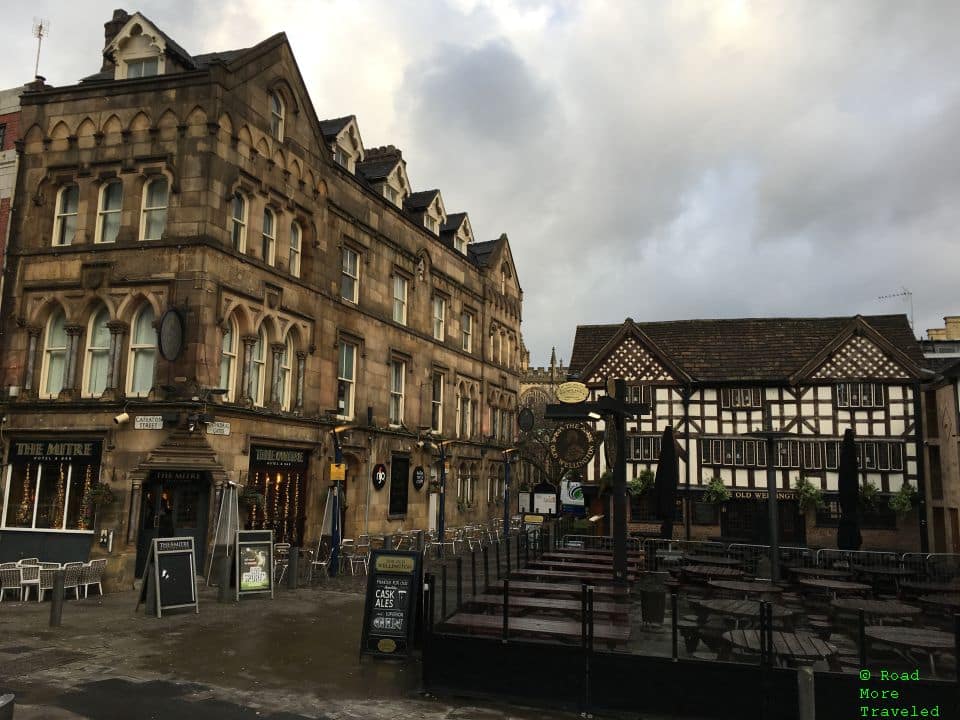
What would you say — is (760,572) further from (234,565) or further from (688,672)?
(234,565)

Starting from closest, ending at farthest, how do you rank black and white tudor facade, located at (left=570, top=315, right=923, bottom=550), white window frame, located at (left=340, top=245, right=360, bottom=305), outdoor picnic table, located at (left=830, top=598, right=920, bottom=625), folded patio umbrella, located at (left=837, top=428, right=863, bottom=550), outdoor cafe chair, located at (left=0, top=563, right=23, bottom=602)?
outdoor picnic table, located at (left=830, top=598, right=920, bottom=625), outdoor cafe chair, located at (left=0, top=563, right=23, bottom=602), folded patio umbrella, located at (left=837, top=428, right=863, bottom=550), white window frame, located at (left=340, top=245, right=360, bottom=305), black and white tudor facade, located at (left=570, top=315, right=923, bottom=550)

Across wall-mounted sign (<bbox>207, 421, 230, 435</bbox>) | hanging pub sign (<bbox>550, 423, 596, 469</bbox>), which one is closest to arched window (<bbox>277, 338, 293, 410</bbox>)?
wall-mounted sign (<bbox>207, 421, 230, 435</bbox>)

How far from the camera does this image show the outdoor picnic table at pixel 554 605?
10602 millimetres

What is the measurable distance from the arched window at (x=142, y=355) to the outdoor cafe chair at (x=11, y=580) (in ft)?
15.3

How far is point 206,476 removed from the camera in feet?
59.9

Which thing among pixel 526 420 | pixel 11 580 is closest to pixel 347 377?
pixel 526 420

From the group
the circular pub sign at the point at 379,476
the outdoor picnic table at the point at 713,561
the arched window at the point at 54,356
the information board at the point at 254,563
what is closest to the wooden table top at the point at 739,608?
the outdoor picnic table at the point at 713,561

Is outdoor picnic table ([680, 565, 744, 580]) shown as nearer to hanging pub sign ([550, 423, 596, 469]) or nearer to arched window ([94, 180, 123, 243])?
hanging pub sign ([550, 423, 596, 469])

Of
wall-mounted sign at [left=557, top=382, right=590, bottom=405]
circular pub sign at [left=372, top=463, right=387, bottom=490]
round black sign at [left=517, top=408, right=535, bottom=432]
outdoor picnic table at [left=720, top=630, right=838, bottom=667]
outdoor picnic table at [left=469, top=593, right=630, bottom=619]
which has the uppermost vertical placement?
round black sign at [left=517, top=408, right=535, bottom=432]

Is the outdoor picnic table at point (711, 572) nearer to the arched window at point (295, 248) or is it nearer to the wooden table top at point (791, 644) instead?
the wooden table top at point (791, 644)

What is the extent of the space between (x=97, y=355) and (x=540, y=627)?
1466 centimetres

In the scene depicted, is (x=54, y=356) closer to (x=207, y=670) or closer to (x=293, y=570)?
(x=293, y=570)

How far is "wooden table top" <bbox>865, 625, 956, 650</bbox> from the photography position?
864 cm

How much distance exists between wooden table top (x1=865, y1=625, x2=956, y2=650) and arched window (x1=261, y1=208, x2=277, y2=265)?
684 inches
